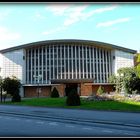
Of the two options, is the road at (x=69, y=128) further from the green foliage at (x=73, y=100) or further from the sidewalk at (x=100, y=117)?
the green foliage at (x=73, y=100)

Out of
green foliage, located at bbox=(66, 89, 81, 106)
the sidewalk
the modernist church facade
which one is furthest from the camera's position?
the modernist church facade

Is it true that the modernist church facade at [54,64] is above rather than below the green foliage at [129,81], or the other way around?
above

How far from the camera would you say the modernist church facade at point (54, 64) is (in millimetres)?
91625

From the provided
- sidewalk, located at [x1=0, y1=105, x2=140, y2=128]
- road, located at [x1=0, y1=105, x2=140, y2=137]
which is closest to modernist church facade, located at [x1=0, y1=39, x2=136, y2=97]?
sidewalk, located at [x1=0, y1=105, x2=140, y2=128]

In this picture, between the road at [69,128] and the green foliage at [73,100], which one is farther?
the green foliage at [73,100]

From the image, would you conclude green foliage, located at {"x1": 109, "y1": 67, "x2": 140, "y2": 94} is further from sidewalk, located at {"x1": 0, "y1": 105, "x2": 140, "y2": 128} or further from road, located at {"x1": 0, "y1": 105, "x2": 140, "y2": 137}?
road, located at {"x1": 0, "y1": 105, "x2": 140, "y2": 137}

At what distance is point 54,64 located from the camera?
3625 inches

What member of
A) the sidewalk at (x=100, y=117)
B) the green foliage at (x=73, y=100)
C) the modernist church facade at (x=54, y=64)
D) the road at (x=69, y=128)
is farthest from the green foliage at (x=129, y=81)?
the road at (x=69, y=128)

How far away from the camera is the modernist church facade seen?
91.6 m

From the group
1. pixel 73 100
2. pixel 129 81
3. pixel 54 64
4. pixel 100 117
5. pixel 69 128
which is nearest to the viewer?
pixel 69 128

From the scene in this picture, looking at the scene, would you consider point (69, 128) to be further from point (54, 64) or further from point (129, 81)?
point (54, 64)

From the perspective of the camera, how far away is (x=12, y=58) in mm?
92875

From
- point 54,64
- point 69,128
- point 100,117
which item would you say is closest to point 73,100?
point 100,117
